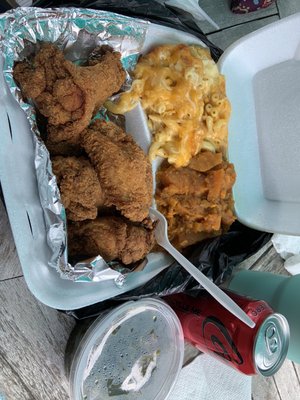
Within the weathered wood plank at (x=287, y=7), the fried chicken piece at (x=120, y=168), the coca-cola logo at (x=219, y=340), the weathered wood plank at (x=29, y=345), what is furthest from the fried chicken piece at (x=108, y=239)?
the weathered wood plank at (x=287, y=7)

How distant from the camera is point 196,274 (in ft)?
2.84

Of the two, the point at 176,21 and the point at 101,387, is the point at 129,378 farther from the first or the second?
the point at 176,21

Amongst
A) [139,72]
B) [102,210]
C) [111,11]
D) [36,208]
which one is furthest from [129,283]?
[111,11]

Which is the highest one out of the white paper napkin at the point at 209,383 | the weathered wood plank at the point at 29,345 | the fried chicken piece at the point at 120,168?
the fried chicken piece at the point at 120,168

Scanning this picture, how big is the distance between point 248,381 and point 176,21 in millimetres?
890

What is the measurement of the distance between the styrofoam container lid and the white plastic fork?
0.83 feet

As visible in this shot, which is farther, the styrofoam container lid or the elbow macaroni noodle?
the styrofoam container lid

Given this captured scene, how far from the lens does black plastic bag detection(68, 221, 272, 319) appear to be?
90 centimetres

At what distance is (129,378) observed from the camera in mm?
945

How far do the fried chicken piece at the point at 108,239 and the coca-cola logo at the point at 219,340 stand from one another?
234 millimetres

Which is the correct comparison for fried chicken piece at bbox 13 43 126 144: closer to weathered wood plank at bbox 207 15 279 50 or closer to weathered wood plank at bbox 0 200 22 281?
weathered wood plank at bbox 0 200 22 281

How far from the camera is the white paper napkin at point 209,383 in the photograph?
1115mm

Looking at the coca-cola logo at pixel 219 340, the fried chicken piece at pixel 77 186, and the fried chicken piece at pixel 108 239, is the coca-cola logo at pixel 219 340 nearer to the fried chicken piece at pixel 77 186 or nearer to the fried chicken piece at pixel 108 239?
the fried chicken piece at pixel 108 239

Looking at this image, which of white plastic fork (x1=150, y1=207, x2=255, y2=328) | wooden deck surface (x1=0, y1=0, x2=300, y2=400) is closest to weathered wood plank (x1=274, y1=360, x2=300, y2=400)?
white plastic fork (x1=150, y1=207, x2=255, y2=328)
